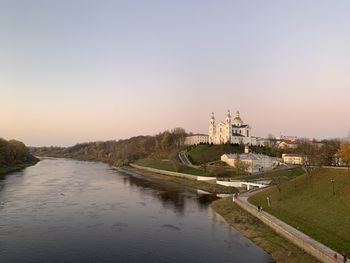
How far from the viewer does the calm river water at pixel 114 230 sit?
28.3 m

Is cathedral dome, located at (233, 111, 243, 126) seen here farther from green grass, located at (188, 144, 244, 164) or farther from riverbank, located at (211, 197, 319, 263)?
riverbank, located at (211, 197, 319, 263)

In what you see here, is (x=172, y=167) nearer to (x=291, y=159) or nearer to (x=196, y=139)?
(x=291, y=159)

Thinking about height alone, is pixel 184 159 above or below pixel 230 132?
below

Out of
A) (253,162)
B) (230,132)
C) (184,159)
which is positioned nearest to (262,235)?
(253,162)

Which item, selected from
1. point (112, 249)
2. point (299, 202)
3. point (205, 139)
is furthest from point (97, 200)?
point (205, 139)

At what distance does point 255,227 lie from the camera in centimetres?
3550

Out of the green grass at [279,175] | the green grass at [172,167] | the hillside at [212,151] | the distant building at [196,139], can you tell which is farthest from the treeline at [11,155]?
the green grass at [279,175]

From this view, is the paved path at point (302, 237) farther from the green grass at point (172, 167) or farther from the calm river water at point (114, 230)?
the green grass at point (172, 167)

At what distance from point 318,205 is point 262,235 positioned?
6889mm

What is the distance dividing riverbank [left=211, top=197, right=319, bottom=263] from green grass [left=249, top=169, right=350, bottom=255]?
6.32 ft

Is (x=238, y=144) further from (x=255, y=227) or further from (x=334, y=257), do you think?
(x=334, y=257)

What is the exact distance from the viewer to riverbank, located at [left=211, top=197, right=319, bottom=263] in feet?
87.0

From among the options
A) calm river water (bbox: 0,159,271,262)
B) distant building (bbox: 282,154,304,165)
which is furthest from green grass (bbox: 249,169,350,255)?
distant building (bbox: 282,154,304,165)

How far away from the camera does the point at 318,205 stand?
35750 millimetres
